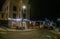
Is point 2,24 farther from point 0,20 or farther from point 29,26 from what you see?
point 29,26

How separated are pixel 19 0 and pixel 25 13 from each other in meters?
5.04

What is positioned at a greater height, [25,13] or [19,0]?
[19,0]

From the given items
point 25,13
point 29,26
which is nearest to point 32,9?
point 25,13

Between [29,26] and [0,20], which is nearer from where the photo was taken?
[29,26]

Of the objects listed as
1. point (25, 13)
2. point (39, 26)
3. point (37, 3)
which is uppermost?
point (37, 3)

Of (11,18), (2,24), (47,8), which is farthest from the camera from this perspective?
(2,24)

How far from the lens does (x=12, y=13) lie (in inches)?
1786

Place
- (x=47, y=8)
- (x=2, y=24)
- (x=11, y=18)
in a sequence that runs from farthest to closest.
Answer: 1. (x=2, y=24)
2. (x=11, y=18)
3. (x=47, y=8)

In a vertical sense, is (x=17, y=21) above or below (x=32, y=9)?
below

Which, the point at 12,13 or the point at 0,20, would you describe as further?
the point at 0,20

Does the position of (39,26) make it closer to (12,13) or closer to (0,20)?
(12,13)

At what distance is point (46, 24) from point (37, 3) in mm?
7750

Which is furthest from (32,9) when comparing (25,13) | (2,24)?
(2,24)

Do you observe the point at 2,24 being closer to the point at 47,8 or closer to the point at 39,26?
the point at 39,26
